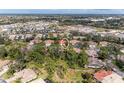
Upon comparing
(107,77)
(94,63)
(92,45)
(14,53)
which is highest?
(92,45)

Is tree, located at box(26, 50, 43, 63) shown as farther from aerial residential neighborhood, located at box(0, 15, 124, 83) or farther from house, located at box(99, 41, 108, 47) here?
house, located at box(99, 41, 108, 47)

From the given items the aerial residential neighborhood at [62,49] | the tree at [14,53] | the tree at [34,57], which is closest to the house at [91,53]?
the aerial residential neighborhood at [62,49]

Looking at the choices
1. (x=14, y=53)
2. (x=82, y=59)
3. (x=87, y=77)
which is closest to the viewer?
(x=87, y=77)

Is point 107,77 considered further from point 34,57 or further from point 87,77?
point 34,57

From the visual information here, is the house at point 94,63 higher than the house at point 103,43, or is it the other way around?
the house at point 103,43

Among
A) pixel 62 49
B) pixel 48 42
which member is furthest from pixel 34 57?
pixel 62 49

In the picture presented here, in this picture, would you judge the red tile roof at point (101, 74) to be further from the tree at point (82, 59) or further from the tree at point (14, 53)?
the tree at point (14, 53)

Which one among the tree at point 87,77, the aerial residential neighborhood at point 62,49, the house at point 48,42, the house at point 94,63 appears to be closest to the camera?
the tree at point 87,77
